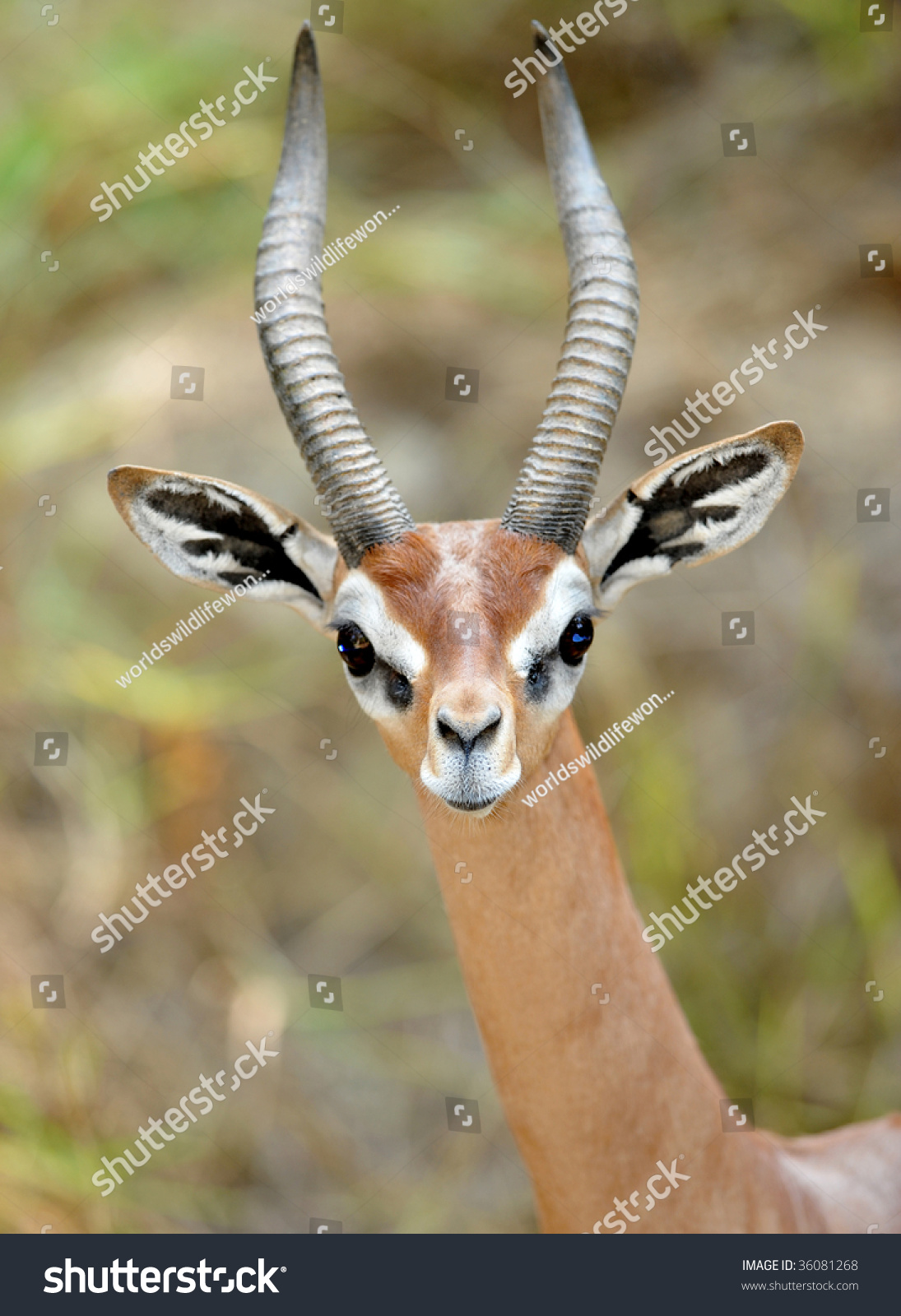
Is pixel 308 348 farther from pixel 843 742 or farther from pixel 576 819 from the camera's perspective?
pixel 843 742

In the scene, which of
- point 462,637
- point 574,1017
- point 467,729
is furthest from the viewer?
point 574,1017

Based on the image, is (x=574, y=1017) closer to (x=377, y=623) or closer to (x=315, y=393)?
(x=377, y=623)

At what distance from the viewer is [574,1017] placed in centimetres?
332

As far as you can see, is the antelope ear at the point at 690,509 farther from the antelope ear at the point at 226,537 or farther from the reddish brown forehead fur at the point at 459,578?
the antelope ear at the point at 226,537

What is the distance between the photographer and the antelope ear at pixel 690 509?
3273mm

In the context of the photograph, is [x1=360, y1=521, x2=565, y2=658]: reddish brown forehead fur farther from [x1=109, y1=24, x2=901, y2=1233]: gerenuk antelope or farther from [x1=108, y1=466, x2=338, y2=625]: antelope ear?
[x1=108, y1=466, x2=338, y2=625]: antelope ear

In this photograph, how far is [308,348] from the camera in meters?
3.14

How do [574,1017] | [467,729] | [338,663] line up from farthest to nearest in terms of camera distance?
[338,663] → [574,1017] → [467,729]

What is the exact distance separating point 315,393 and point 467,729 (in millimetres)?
1151

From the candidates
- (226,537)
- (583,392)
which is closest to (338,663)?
(226,537)

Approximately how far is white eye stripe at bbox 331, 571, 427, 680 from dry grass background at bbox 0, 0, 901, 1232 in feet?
9.91

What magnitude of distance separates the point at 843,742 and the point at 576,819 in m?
3.60

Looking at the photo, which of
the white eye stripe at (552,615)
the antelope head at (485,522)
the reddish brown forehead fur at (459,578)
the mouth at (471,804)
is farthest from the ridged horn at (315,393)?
the mouth at (471,804)

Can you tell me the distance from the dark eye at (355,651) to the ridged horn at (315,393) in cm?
22
